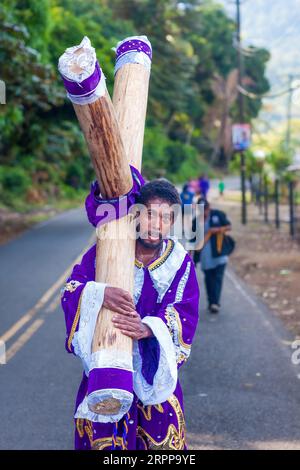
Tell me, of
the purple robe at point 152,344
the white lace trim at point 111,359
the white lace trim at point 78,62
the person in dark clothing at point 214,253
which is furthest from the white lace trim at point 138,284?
the person in dark clothing at point 214,253

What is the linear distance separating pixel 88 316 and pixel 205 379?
4.81 meters

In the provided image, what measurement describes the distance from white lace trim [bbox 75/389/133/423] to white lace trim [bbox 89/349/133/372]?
0.11 meters

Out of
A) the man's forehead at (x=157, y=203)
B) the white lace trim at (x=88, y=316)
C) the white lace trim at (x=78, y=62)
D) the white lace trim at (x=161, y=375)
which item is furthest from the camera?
the man's forehead at (x=157, y=203)

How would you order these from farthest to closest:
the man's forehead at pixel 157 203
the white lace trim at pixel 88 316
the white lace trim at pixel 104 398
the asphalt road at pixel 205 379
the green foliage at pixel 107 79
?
the green foliage at pixel 107 79 < the asphalt road at pixel 205 379 < the man's forehead at pixel 157 203 < the white lace trim at pixel 88 316 < the white lace trim at pixel 104 398

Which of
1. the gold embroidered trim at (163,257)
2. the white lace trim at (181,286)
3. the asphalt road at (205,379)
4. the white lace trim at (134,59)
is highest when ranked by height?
the white lace trim at (134,59)

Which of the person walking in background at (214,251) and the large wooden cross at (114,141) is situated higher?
the large wooden cross at (114,141)

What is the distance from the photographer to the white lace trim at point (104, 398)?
3.33 metres

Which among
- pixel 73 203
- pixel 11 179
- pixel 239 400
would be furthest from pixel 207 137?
pixel 239 400

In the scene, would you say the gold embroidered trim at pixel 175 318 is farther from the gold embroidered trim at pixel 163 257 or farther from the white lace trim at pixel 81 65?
the white lace trim at pixel 81 65

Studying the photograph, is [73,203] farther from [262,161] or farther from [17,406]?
[17,406]

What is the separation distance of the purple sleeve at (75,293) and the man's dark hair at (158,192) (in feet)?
1.29

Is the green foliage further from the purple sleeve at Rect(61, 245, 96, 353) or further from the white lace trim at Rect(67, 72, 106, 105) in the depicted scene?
the white lace trim at Rect(67, 72, 106, 105)

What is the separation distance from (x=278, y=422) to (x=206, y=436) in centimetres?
73

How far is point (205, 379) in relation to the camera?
8133 millimetres
